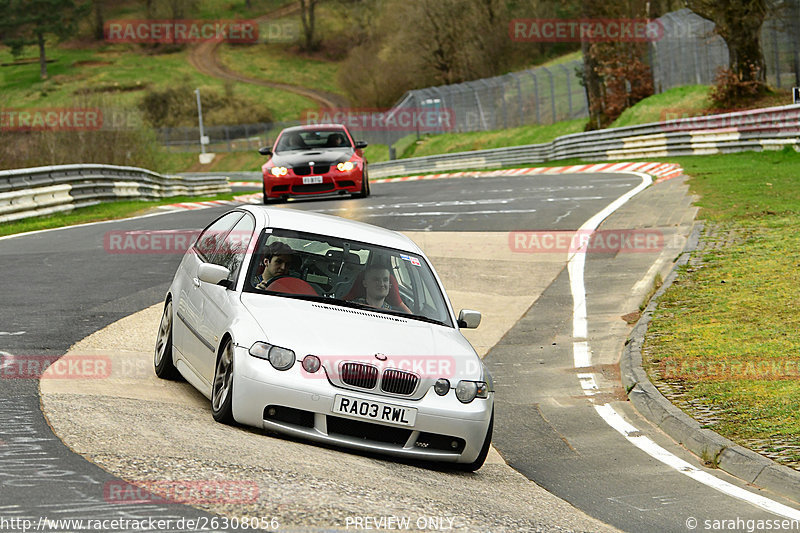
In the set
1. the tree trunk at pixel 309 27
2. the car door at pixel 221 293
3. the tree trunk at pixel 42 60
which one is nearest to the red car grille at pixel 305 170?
the car door at pixel 221 293

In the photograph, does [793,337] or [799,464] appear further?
[793,337]

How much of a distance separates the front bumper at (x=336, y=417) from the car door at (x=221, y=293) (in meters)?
0.62

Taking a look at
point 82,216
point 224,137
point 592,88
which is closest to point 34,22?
point 224,137

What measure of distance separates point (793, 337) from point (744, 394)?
172 centimetres

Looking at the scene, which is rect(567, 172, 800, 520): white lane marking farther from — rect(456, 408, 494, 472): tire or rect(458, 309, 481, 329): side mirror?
rect(458, 309, 481, 329): side mirror

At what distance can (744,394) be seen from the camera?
8844 mm

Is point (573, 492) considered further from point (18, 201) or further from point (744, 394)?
point (18, 201)

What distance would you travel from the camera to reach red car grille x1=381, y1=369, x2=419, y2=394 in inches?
277

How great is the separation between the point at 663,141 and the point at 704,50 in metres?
6.59

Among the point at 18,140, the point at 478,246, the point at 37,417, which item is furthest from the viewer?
the point at 18,140

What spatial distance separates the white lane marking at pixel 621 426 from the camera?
22.2ft

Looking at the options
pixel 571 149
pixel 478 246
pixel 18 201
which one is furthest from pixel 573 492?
pixel 571 149

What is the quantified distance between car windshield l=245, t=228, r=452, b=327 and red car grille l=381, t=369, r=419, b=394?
98cm

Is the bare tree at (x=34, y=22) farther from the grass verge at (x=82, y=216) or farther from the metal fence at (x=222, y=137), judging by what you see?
the grass verge at (x=82, y=216)
